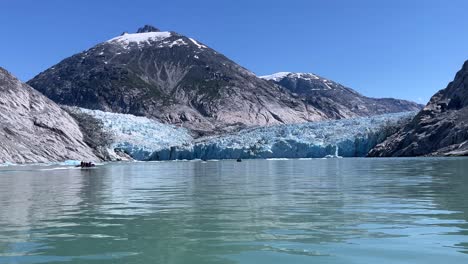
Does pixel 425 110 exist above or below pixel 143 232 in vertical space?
above

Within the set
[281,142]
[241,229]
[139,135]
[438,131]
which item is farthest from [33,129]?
[241,229]

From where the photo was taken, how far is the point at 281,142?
4286 inches

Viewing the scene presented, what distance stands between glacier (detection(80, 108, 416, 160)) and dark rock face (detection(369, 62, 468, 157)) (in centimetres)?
516

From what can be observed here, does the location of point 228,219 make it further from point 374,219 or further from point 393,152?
point 393,152

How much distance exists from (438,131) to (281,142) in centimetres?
3109

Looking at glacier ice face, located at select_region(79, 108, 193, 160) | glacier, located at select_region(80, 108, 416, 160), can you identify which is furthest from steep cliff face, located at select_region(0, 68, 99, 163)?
glacier ice face, located at select_region(79, 108, 193, 160)

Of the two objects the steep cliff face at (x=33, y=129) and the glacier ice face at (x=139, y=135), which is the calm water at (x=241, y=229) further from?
the glacier ice face at (x=139, y=135)

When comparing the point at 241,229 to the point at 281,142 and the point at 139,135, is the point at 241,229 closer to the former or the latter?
the point at 281,142

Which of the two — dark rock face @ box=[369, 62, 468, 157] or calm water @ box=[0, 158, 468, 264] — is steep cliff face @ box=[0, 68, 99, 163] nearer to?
dark rock face @ box=[369, 62, 468, 157]

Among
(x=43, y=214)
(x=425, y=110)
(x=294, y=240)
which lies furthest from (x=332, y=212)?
(x=425, y=110)

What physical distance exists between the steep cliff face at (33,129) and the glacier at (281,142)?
14507 millimetres

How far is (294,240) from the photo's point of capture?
35.0ft

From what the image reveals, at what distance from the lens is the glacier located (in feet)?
353

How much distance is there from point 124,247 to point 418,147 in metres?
95.3
